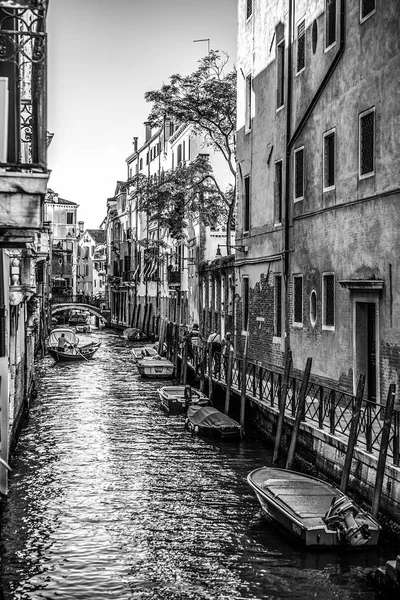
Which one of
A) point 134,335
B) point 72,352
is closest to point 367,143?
point 72,352

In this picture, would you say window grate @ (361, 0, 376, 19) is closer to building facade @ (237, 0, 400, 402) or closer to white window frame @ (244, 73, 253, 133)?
building facade @ (237, 0, 400, 402)

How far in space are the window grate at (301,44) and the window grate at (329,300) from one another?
18.1 feet

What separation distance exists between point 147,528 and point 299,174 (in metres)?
10.5

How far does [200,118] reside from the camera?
34125 millimetres

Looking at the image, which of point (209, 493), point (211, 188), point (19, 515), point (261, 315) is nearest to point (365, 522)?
point (209, 493)

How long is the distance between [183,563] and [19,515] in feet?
12.2

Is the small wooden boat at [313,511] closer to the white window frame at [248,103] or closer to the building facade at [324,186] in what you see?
the building facade at [324,186]

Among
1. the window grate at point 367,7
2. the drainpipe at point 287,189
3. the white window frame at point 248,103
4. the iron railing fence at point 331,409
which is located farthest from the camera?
the white window frame at point 248,103

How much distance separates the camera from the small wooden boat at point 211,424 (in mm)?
20656

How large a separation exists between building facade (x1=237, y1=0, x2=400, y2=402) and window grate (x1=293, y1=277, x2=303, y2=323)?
3 cm

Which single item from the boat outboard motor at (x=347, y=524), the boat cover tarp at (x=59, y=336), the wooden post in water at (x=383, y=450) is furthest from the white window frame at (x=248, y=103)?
the boat cover tarp at (x=59, y=336)

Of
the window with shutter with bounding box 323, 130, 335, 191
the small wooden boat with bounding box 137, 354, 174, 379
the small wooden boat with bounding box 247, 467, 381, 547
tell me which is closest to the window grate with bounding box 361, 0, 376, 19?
the window with shutter with bounding box 323, 130, 335, 191

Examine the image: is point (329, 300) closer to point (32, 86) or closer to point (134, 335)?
point (32, 86)

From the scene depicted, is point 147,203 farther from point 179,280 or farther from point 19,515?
point 19,515
